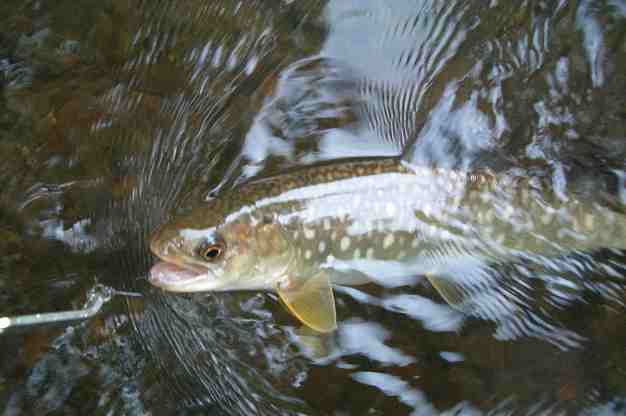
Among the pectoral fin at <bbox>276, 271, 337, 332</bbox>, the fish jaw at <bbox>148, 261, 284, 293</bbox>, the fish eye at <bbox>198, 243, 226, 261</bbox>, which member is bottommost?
the pectoral fin at <bbox>276, 271, 337, 332</bbox>

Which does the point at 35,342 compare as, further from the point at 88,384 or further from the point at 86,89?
the point at 86,89

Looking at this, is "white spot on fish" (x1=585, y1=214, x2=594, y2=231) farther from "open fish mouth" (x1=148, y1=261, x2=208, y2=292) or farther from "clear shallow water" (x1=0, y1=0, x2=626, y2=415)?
"open fish mouth" (x1=148, y1=261, x2=208, y2=292)

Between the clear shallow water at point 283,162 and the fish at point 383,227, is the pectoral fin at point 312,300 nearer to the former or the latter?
the fish at point 383,227

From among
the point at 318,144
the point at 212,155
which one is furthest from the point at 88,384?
the point at 318,144

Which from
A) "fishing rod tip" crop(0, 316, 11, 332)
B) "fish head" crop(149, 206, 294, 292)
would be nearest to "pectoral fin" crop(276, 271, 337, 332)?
"fish head" crop(149, 206, 294, 292)

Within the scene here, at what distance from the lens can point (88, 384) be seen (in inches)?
153

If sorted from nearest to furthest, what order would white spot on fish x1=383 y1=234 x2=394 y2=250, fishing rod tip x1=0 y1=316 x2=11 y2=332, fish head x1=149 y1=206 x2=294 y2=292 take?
fish head x1=149 y1=206 x2=294 y2=292 < fishing rod tip x1=0 y1=316 x2=11 y2=332 < white spot on fish x1=383 y1=234 x2=394 y2=250

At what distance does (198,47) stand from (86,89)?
90 cm

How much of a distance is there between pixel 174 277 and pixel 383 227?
1.30 meters

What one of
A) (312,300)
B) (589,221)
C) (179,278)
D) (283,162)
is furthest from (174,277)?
(589,221)

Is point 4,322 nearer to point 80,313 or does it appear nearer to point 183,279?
point 80,313

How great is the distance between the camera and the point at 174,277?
363 cm

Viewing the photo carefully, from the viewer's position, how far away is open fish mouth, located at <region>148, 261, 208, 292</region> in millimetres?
3617

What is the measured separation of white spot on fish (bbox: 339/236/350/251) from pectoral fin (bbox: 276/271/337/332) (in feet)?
0.67
